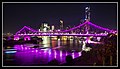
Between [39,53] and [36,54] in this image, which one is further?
[39,53]

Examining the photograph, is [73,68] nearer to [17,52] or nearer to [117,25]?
[117,25]

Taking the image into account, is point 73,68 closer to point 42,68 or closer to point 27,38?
point 42,68

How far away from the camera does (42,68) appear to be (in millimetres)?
2545

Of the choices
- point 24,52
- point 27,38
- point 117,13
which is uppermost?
point 117,13

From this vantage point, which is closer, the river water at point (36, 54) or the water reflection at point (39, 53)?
the river water at point (36, 54)

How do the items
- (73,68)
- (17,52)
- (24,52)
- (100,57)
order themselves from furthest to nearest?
1. (24,52)
2. (17,52)
3. (100,57)
4. (73,68)

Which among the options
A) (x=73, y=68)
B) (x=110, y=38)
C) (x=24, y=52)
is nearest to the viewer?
(x=73, y=68)

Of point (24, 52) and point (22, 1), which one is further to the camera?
point (24, 52)

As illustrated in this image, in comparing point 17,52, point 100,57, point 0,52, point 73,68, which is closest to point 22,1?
point 0,52

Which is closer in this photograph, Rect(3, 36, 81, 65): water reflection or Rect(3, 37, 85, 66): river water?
Rect(3, 37, 85, 66): river water

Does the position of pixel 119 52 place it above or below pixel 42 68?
above

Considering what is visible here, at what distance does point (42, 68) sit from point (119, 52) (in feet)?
2.92

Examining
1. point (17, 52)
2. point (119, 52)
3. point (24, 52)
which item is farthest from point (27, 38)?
point (119, 52)

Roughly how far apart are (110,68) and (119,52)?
25cm
